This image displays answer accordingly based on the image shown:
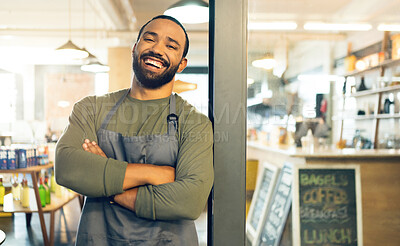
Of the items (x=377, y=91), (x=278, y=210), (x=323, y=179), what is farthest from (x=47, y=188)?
(x=377, y=91)

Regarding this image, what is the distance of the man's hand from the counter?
3.88 feet

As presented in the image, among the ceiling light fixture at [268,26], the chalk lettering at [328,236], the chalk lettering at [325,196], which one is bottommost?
the chalk lettering at [328,236]

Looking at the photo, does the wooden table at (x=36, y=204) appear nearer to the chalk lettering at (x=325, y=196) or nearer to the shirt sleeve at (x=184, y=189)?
the shirt sleeve at (x=184, y=189)

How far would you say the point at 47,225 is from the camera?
5.15 feet

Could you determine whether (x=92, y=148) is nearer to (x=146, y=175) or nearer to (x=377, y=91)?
(x=146, y=175)

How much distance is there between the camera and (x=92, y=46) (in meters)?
1.66

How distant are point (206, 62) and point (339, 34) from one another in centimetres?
153

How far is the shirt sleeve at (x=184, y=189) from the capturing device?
45.8 inches

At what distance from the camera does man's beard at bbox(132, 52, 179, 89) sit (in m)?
1.36

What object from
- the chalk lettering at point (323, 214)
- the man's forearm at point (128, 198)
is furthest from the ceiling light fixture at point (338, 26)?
the man's forearm at point (128, 198)

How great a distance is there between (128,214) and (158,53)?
0.65 m

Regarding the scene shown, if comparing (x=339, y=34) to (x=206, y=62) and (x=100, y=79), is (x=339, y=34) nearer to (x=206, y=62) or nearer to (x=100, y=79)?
(x=206, y=62)

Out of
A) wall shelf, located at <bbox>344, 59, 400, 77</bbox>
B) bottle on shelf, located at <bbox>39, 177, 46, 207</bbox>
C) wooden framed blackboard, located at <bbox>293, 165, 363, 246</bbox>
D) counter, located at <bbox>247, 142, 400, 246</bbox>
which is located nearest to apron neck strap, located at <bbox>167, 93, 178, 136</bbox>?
A: bottle on shelf, located at <bbox>39, 177, 46, 207</bbox>

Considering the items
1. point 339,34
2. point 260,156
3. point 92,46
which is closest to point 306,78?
point 339,34
